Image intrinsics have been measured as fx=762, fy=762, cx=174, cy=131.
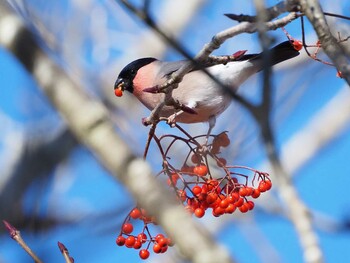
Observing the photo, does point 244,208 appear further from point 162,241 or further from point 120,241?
point 120,241

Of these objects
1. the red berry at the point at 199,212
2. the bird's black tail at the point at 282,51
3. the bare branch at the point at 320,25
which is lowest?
the bare branch at the point at 320,25

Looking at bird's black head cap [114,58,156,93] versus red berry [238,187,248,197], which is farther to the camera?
bird's black head cap [114,58,156,93]

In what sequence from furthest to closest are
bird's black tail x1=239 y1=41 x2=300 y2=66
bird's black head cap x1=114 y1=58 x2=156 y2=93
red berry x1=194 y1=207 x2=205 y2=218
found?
bird's black head cap x1=114 y1=58 x2=156 y2=93 → bird's black tail x1=239 y1=41 x2=300 y2=66 → red berry x1=194 y1=207 x2=205 y2=218

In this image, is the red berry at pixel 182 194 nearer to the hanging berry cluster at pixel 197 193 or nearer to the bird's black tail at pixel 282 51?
the hanging berry cluster at pixel 197 193

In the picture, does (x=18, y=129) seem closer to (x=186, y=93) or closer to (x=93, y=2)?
(x=93, y=2)

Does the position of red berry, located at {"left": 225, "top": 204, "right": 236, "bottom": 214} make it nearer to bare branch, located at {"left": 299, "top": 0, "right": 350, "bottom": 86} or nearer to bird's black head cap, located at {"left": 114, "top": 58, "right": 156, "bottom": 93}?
bare branch, located at {"left": 299, "top": 0, "right": 350, "bottom": 86}

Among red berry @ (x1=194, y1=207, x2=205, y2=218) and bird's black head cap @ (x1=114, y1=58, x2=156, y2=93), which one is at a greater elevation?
bird's black head cap @ (x1=114, y1=58, x2=156, y2=93)

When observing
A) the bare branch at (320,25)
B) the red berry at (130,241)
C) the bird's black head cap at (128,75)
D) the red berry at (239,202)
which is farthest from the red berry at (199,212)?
the bird's black head cap at (128,75)

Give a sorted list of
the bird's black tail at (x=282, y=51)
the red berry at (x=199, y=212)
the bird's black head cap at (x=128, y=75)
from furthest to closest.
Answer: the bird's black head cap at (x=128, y=75)
the bird's black tail at (x=282, y=51)
the red berry at (x=199, y=212)

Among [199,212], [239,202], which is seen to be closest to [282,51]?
[239,202]

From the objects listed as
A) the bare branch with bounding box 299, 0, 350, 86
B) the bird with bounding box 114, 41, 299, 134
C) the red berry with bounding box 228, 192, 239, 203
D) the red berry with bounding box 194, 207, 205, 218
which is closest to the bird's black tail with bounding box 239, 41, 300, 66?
the bird with bounding box 114, 41, 299, 134

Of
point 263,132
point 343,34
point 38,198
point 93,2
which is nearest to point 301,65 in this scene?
point 93,2

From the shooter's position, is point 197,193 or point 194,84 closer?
point 197,193

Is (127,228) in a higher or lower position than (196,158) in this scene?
lower
